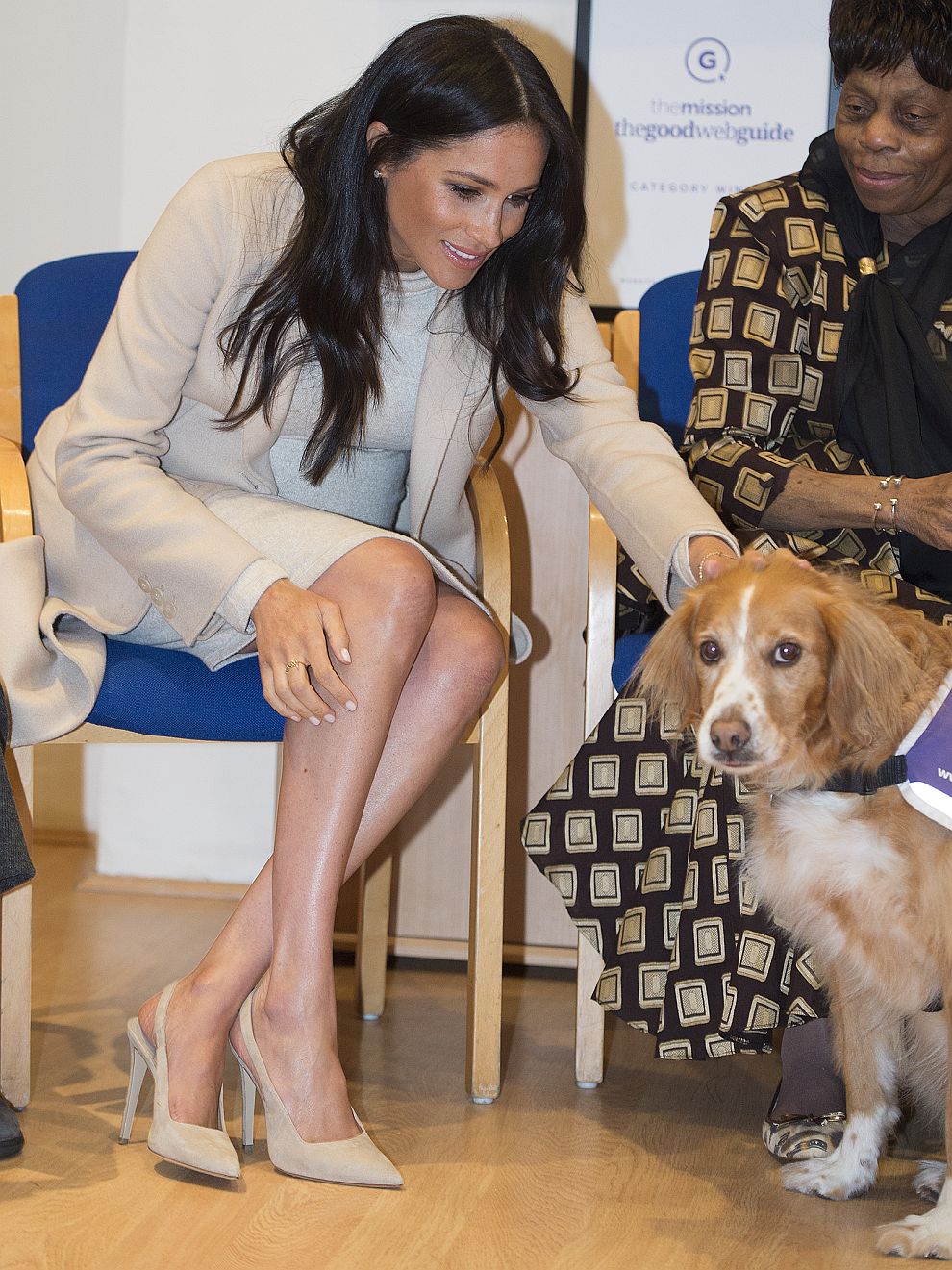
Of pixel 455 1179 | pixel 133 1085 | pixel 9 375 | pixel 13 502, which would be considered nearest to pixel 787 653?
pixel 455 1179

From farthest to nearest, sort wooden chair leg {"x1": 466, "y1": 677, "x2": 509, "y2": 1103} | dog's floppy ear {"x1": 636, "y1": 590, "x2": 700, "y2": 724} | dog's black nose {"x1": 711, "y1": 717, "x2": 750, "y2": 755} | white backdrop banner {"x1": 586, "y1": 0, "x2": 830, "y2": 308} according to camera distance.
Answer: white backdrop banner {"x1": 586, "y1": 0, "x2": 830, "y2": 308}, wooden chair leg {"x1": 466, "y1": 677, "x2": 509, "y2": 1103}, dog's floppy ear {"x1": 636, "y1": 590, "x2": 700, "y2": 724}, dog's black nose {"x1": 711, "y1": 717, "x2": 750, "y2": 755}

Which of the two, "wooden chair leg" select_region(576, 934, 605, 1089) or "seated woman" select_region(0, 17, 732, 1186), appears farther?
"wooden chair leg" select_region(576, 934, 605, 1089)

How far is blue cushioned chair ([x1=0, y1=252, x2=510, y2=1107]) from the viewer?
191 centimetres

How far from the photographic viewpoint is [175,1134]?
1.68 m

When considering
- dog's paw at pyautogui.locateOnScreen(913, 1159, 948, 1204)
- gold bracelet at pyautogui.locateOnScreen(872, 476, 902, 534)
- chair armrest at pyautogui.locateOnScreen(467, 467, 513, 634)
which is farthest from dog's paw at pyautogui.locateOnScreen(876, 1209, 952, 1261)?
chair armrest at pyautogui.locateOnScreen(467, 467, 513, 634)

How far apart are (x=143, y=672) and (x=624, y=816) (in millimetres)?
667

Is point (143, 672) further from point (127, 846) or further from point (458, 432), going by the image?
point (127, 846)

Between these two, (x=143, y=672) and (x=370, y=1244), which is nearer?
(x=370, y=1244)

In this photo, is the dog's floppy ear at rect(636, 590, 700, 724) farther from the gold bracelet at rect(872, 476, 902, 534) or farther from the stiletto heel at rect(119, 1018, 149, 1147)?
the stiletto heel at rect(119, 1018, 149, 1147)

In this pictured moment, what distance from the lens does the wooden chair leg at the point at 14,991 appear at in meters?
1.92

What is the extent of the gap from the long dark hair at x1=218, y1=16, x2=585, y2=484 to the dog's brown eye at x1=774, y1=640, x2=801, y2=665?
2.07 ft

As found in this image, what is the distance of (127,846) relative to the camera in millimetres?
3281

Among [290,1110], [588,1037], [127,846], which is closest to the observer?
[290,1110]

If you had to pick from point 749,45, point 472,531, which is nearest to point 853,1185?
point 472,531
